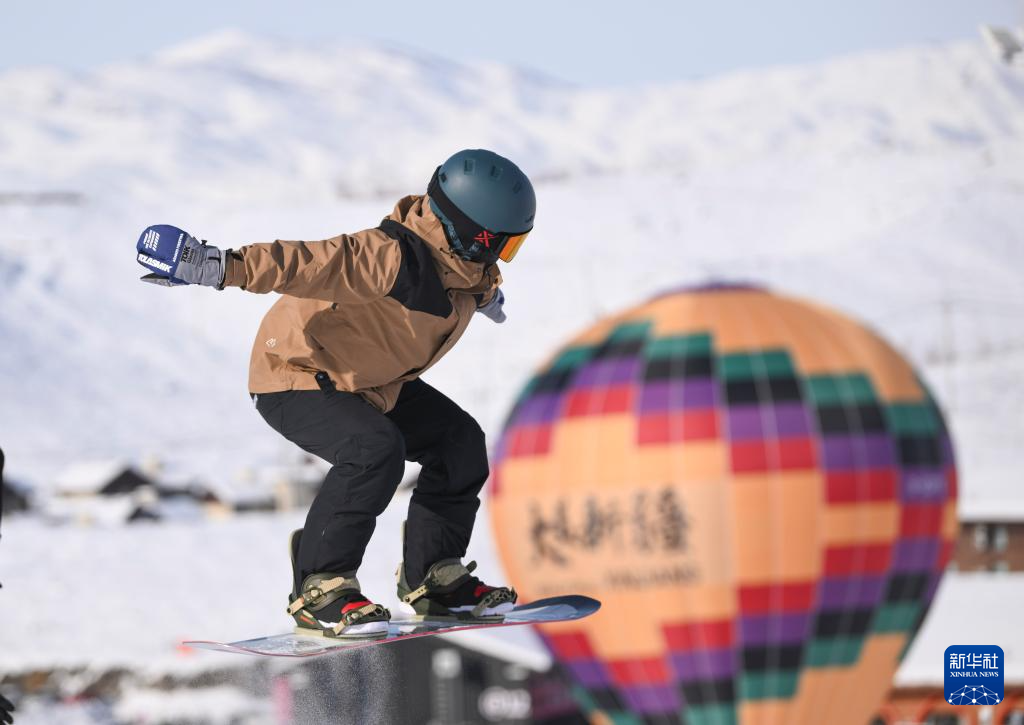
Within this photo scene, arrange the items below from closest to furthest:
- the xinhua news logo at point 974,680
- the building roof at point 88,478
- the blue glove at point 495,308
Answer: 1. the blue glove at point 495,308
2. the xinhua news logo at point 974,680
3. the building roof at point 88,478

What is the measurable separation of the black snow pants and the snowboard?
13.9 inches

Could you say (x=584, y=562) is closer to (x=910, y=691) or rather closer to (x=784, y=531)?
(x=784, y=531)

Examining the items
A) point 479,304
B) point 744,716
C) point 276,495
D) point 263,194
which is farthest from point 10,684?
point 263,194

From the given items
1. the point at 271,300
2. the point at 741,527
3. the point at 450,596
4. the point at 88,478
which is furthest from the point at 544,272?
the point at 450,596

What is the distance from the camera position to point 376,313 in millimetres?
8070

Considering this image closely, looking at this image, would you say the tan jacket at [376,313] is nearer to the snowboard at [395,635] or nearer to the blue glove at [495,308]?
the blue glove at [495,308]

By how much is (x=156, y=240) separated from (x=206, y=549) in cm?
7674

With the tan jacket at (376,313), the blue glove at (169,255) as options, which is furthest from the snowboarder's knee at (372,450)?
the blue glove at (169,255)

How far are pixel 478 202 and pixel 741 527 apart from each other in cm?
2301

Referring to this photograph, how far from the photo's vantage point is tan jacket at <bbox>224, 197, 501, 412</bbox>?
765 cm

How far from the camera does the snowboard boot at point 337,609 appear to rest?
8.37 metres

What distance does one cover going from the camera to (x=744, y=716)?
30.9 meters

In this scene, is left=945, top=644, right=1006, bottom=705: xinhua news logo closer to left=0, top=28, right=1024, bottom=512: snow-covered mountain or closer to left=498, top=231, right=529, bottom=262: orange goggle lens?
left=498, top=231, right=529, bottom=262: orange goggle lens

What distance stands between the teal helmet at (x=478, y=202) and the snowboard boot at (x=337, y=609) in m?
1.78
